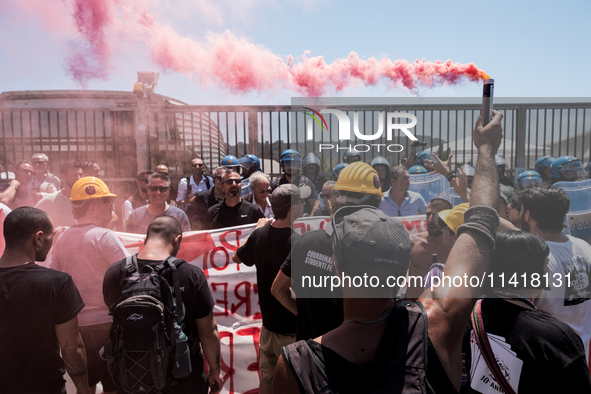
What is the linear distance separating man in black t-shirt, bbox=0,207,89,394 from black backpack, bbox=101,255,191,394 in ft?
1.22

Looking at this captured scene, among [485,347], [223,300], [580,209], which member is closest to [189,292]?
[223,300]

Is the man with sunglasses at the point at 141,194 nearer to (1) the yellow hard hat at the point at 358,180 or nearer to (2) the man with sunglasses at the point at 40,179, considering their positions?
(2) the man with sunglasses at the point at 40,179

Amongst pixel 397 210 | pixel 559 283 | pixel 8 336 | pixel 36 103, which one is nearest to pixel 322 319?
pixel 559 283

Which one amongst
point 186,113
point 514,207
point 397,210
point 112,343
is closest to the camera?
point 112,343

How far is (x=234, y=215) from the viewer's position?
176 inches

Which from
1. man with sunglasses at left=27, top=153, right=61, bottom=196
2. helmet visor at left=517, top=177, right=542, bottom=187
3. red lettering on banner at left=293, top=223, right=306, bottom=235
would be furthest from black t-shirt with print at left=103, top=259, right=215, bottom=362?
helmet visor at left=517, top=177, right=542, bottom=187

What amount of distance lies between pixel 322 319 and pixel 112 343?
125 cm

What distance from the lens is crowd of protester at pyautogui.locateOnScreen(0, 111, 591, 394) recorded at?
1.09m

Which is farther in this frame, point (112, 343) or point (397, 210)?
point (397, 210)

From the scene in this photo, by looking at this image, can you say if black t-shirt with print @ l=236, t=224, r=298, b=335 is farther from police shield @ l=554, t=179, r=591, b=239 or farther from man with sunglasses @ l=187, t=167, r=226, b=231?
police shield @ l=554, t=179, r=591, b=239

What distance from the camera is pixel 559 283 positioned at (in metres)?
2.25

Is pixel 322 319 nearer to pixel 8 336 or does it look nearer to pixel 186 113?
pixel 8 336

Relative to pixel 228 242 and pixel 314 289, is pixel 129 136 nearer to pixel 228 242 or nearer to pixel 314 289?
pixel 228 242

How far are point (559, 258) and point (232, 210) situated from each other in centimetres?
334
